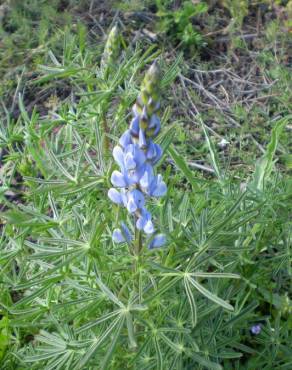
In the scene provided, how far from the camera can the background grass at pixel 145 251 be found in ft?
6.13

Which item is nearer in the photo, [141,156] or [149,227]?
[141,156]

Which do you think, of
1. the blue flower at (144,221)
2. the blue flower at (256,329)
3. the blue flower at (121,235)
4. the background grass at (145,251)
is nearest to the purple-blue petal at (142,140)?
the background grass at (145,251)

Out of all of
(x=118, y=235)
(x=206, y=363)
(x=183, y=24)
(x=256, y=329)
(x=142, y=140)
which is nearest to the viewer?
(x=142, y=140)

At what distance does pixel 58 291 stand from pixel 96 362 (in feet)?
1.38

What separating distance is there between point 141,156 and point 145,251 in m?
A: 0.44

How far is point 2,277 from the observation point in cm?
249

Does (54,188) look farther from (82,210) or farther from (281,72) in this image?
(281,72)

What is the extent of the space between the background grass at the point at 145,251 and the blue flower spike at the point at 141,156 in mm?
108

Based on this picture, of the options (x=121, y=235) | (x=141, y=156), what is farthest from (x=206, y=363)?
(x=141, y=156)

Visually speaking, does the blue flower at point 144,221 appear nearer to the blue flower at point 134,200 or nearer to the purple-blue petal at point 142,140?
the blue flower at point 134,200

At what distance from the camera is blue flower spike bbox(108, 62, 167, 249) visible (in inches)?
60.2

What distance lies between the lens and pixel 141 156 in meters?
1.59

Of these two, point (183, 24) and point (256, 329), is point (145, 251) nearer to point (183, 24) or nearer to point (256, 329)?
point (256, 329)

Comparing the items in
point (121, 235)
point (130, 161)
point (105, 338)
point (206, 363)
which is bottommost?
point (206, 363)
